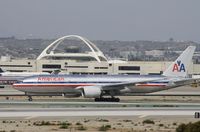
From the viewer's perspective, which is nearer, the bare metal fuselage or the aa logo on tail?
the bare metal fuselage

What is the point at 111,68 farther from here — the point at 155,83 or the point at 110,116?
the point at 110,116

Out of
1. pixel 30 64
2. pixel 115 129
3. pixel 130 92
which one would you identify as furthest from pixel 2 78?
pixel 115 129

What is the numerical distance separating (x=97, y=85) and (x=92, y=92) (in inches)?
62.9

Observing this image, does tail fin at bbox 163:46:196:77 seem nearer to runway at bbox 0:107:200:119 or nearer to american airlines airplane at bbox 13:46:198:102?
american airlines airplane at bbox 13:46:198:102

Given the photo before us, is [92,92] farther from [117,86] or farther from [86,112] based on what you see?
[86,112]

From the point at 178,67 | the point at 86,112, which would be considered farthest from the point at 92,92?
the point at 86,112

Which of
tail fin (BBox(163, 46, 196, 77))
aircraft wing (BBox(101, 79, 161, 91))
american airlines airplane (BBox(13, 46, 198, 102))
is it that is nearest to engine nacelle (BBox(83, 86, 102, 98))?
american airlines airplane (BBox(13, 46, 198, 102))

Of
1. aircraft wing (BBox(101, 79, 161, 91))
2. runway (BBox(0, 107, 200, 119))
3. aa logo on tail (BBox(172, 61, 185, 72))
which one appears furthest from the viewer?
aa logo on tail (BBox(172, 61, 185, 72))

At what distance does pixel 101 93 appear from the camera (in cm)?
7606

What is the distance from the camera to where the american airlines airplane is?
7612cm

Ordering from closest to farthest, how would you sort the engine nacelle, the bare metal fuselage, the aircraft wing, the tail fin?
the engine nacelle < the aircraft wing < the bare metal fuselage < the tail fin

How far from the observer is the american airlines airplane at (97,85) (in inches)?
2997

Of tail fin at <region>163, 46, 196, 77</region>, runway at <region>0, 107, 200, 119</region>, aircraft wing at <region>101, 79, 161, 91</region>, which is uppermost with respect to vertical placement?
tail fin at <region>163, 46, 196, 77</region>

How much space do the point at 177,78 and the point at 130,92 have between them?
614 cm
